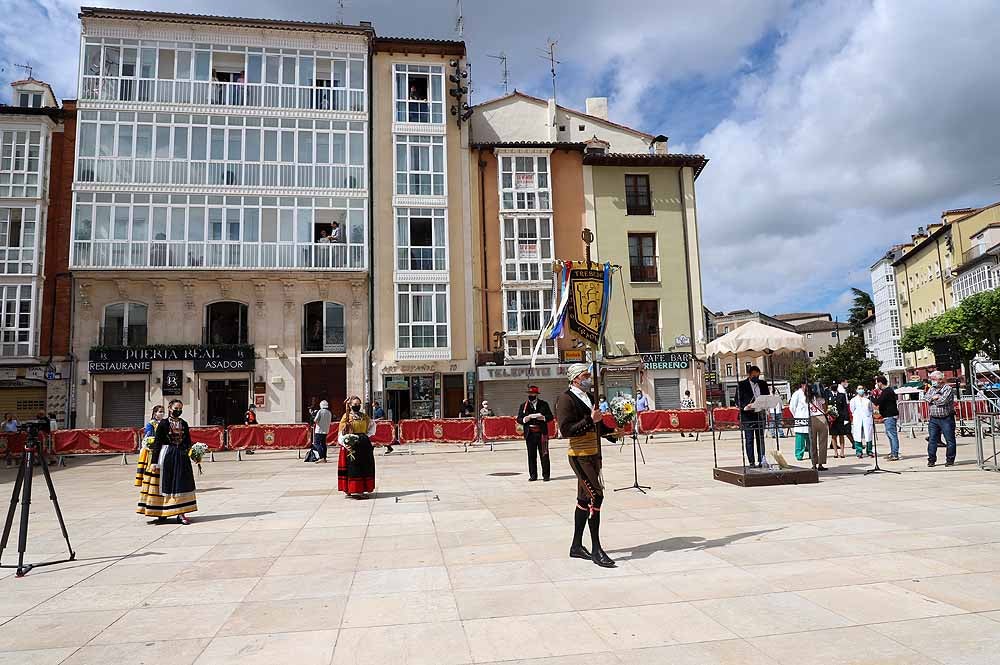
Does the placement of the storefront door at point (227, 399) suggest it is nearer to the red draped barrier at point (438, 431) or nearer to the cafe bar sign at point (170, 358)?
the cafe bar sign at point (170, 358)

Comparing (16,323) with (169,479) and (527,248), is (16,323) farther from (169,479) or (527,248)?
(169,479)

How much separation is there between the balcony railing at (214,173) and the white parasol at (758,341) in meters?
→ 21.4

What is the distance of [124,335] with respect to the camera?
27234 millimetres

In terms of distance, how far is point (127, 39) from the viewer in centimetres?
2811

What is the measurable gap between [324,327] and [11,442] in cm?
1238

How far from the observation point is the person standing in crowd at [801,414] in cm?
1282

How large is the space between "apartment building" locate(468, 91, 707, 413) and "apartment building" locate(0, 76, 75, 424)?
59.4 ft

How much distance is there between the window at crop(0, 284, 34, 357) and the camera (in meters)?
26.4

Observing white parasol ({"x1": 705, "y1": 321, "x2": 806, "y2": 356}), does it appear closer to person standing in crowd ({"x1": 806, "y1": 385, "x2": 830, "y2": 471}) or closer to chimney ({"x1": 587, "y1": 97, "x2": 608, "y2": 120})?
person standing in crowd ({"x1": 806, "y1": 385, "x2": 830, "y2": 471})

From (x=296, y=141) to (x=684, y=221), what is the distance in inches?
795

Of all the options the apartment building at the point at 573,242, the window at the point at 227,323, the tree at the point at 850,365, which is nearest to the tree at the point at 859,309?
the tree at the point at 850,365

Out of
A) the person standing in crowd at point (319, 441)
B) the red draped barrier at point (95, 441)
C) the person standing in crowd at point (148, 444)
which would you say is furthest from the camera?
the red draped barrier at point (95, 441)

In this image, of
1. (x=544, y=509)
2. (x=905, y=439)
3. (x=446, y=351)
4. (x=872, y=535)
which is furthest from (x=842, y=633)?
(x=446, y=351)

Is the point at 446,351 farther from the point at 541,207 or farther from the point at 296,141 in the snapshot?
the point at 296,141
